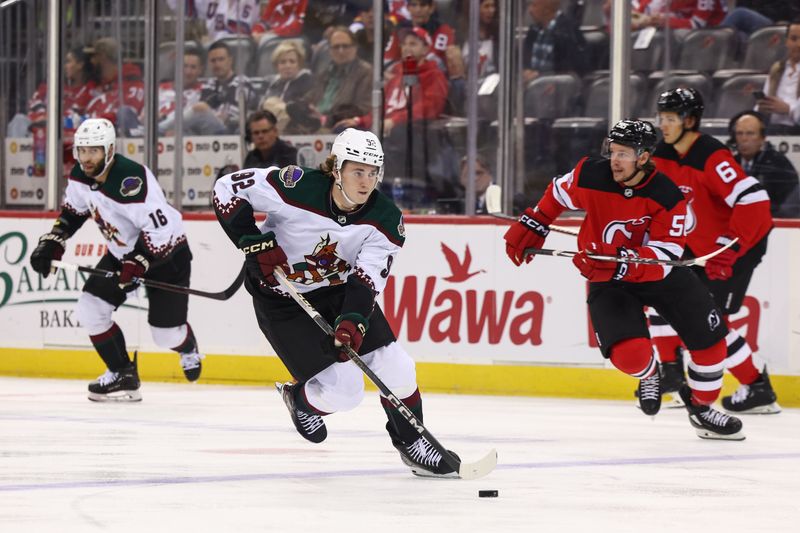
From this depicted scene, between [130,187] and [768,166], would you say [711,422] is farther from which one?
[130,187]

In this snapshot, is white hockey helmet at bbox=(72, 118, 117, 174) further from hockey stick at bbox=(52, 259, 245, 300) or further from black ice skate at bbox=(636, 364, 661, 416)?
black ice skate at bbox=(636, 364, 661, 416)

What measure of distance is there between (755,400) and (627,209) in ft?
5.38

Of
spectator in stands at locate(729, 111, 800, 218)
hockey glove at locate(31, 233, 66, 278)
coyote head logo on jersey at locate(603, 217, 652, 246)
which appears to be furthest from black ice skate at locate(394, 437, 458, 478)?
spectator in stands at locate(729, 111, 800, 218)

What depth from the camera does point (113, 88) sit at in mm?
9203

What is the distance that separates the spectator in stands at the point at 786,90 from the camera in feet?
24.8

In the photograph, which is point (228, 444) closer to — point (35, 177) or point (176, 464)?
point (176, 464)

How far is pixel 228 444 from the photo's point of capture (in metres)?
5.32

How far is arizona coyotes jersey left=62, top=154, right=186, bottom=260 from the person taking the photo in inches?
270

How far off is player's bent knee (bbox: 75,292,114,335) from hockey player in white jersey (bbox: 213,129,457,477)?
8.03 ft

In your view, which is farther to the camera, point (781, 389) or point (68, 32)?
point (68, 32)

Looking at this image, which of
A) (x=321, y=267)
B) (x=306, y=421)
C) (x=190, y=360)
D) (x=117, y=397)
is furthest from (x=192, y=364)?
(x=321, y=267)

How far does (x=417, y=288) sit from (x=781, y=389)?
1830mm

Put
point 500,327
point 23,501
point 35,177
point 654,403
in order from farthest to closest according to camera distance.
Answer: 1. point 35,177
2. point 500,327
3. point 654,403
4. point 23,501

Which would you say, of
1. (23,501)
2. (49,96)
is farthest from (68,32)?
(23,501)
